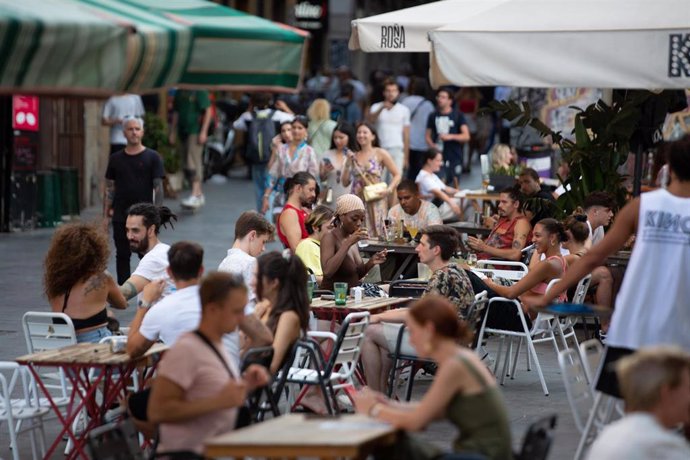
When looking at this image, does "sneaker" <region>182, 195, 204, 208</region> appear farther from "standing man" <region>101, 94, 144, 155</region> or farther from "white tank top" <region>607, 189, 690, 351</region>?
"white tank top" <region>607, 189, 690, 351</region>

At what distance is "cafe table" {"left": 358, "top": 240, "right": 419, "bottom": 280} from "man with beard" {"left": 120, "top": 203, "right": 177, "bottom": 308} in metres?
3.14

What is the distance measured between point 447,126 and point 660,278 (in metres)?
15.4

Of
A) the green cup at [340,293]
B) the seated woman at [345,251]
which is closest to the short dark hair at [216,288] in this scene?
the green cup at [340,293]

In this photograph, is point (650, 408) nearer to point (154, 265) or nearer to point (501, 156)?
point (154, 265)

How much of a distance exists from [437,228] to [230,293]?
137 inches

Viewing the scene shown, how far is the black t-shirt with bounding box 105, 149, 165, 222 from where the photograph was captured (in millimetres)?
13484

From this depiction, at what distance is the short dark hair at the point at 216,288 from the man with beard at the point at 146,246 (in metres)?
3.17

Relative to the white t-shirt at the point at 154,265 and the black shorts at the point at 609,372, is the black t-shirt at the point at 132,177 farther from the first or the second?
the black shorts at the point at 609,372

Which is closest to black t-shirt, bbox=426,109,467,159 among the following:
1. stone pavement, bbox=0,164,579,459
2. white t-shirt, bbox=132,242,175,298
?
stone pavement, bbox=0,164,579,459

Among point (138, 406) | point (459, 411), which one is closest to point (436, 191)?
point (138, 406)

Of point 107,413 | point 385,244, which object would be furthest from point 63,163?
point 107,413

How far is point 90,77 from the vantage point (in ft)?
18.4

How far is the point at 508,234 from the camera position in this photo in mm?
12695

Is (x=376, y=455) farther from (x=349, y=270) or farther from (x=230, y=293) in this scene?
(x=349, y=270)
